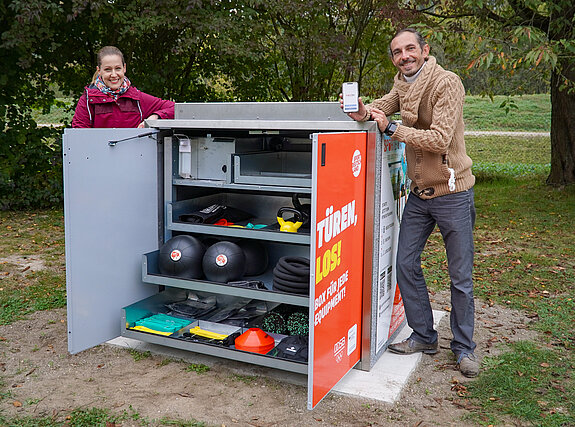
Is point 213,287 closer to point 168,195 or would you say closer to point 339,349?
→ point 168,195

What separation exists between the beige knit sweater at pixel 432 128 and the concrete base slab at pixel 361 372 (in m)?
1.15

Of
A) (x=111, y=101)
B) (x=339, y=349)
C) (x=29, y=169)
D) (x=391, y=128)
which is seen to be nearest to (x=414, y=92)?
(x=391, y=128)

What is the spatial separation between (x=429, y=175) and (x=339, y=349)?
123 centimetres

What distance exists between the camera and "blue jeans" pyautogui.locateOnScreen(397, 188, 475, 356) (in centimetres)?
383

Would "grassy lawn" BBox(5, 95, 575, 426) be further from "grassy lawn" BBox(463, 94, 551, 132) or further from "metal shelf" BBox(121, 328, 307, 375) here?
"grassy lawn" BBox(463, 94, 551, 132)

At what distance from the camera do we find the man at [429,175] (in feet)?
11.9

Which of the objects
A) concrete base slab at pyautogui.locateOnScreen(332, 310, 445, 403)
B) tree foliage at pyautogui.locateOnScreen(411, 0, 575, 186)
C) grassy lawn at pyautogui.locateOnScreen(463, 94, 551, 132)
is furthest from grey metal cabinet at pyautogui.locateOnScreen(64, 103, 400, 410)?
grassy lawn at pyautogui.locateOnScreen(463, 94, 551, 132)

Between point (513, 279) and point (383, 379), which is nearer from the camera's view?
point (383, 379)

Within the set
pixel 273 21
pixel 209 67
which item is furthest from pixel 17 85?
pixel 273 21

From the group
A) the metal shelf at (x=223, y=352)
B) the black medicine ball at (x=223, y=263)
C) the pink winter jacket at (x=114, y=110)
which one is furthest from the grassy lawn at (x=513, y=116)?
the metal shelf at (x=223, y=352)

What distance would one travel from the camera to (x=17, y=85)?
9.95 m

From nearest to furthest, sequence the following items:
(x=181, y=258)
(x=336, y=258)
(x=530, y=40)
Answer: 1. (x=336, y=258)
2. (x=181, y=258)
3. (x=530, y=40)

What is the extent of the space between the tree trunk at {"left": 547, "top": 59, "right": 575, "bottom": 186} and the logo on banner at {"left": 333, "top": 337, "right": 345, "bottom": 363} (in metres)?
9.05

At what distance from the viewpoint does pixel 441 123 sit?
3.58 metres
